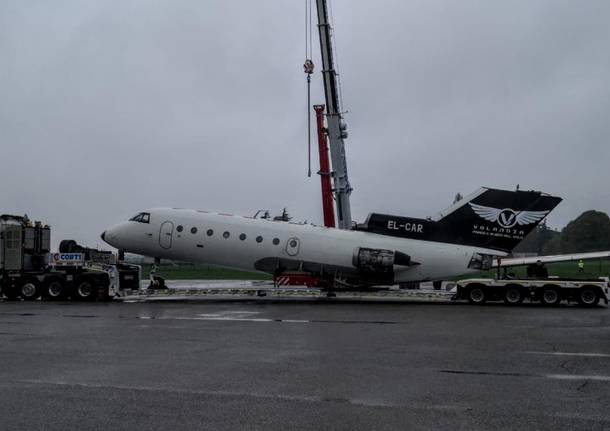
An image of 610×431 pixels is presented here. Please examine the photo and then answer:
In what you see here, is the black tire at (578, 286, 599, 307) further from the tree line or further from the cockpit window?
the tree line

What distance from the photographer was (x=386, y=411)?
7.37 metres

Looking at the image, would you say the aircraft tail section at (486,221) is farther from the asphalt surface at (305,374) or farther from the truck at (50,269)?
the truck at (50,269)

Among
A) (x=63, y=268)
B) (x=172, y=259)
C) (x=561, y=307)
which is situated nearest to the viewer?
(x=561, y=307)

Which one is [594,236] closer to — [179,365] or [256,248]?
[256,248]

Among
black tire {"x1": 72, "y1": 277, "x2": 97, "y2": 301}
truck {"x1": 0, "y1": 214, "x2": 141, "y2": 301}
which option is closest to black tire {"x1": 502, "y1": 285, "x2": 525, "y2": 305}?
truck {"x1": 0, "y1": 214, "x2": 141, "y2": 301}

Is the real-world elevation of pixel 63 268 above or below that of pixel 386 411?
above

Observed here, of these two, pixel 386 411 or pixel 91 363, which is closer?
pixel 386 411

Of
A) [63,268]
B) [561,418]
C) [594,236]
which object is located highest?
[594,236]

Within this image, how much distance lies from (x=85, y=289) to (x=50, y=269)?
201cm

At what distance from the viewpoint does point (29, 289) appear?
87.2 feet

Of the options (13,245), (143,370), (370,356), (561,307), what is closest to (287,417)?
(143,370)

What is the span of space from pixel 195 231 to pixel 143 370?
17.6m

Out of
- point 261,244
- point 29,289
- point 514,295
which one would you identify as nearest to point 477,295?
point 514,295

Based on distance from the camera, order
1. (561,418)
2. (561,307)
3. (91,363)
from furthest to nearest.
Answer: (561,307) → (91,363) → (561,418)
